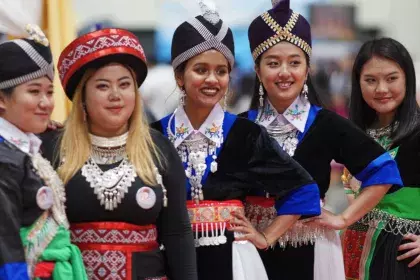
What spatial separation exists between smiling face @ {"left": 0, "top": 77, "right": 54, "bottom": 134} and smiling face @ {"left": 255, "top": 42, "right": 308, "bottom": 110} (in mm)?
1157

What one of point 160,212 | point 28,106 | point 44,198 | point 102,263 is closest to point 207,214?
point 160,212

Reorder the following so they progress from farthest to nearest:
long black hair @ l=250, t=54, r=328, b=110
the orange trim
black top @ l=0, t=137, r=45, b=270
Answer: long black hair @ l=250, t=54, r=328, b=110 → the orange trim → black top @ l=0, t=137, r=45, b=270

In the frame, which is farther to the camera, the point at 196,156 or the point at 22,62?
the point at 196,156

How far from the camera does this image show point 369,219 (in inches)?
161

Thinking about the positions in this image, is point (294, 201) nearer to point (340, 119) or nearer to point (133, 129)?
point (340, 119)

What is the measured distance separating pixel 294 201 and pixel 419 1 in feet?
39.8

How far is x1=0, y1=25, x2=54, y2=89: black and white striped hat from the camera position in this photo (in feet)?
9.36

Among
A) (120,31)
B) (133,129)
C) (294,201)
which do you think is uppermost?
(120,31)

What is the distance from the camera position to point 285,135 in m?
3.78

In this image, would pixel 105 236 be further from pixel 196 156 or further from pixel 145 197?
pixel 196 156

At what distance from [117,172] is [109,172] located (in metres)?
0.03

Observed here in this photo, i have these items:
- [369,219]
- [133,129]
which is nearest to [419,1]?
[369,219]

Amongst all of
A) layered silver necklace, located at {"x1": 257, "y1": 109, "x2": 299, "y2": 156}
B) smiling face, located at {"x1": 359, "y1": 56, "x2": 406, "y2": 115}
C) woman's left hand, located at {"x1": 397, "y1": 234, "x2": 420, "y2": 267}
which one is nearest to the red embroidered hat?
layered silver necklace, located at {"x1": 257, "y1": 109, "x2": 299, "y2": 156}

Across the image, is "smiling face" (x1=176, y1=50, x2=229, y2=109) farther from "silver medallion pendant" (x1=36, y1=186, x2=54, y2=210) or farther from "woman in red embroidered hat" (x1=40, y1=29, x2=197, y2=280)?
"silver medallion pendant" (x1=36, y1=186, x2=54, y2=210)
